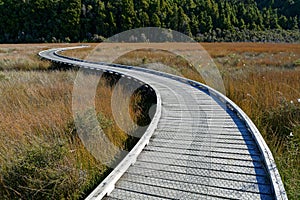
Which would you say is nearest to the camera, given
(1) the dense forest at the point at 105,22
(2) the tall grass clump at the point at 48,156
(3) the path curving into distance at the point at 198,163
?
(3) the path curving into distance at the point at 198,163

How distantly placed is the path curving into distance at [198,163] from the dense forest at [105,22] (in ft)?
213

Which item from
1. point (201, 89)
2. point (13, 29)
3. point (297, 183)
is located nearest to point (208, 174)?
point (297, 183)

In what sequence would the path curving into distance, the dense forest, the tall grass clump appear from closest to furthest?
the path curving into distance < the tall grass clump < the dense forest

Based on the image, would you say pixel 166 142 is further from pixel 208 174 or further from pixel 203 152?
pixel 208 174

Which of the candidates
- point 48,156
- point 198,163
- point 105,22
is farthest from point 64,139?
point 105,22

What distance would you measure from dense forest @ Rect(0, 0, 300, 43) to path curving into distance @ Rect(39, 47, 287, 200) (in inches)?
2555

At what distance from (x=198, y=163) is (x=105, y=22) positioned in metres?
71.8

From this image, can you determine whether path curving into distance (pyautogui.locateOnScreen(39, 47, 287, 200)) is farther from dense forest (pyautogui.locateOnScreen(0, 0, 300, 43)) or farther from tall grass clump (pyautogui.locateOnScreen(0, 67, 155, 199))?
dense forest (pyautogui.locateOnScreen(0, 0, 300, 43))

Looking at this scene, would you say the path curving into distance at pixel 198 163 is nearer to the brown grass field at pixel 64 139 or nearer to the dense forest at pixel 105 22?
the brown grass field at pixel 64 139

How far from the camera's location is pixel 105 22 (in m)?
71.4

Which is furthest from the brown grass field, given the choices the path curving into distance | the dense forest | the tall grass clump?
the dense forest

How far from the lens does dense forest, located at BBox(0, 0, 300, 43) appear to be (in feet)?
230

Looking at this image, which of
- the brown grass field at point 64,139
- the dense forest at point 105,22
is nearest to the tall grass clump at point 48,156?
the brown grass field at point 64,139

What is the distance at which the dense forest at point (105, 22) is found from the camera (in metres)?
70.2
